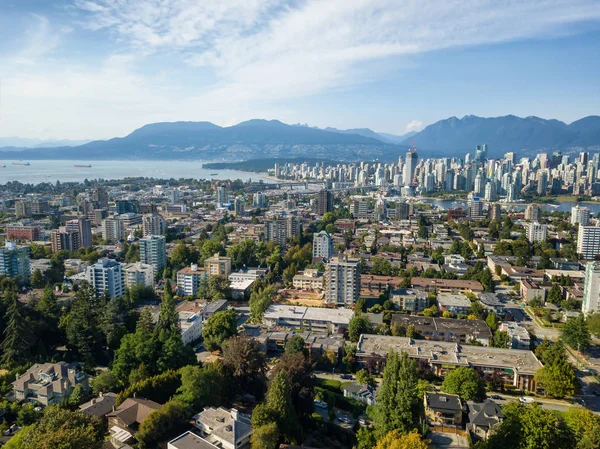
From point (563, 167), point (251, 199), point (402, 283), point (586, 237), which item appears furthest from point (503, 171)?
point (402, 283)

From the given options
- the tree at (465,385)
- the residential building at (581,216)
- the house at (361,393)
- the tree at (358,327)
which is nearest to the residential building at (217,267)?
the tree at (358,327)

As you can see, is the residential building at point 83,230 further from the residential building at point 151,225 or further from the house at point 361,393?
the house at point 361,393

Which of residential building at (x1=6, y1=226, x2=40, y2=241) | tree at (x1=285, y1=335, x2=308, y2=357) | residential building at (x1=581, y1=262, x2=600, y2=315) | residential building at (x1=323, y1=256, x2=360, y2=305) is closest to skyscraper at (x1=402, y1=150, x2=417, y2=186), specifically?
residential building at (x1=6, y1=226, x2=40, y2=241)

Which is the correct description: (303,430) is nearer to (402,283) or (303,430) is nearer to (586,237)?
(402,283)

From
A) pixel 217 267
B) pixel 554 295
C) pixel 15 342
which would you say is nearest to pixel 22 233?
pixel 217 267

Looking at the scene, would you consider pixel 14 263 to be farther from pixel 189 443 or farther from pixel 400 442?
pixel 400 442
